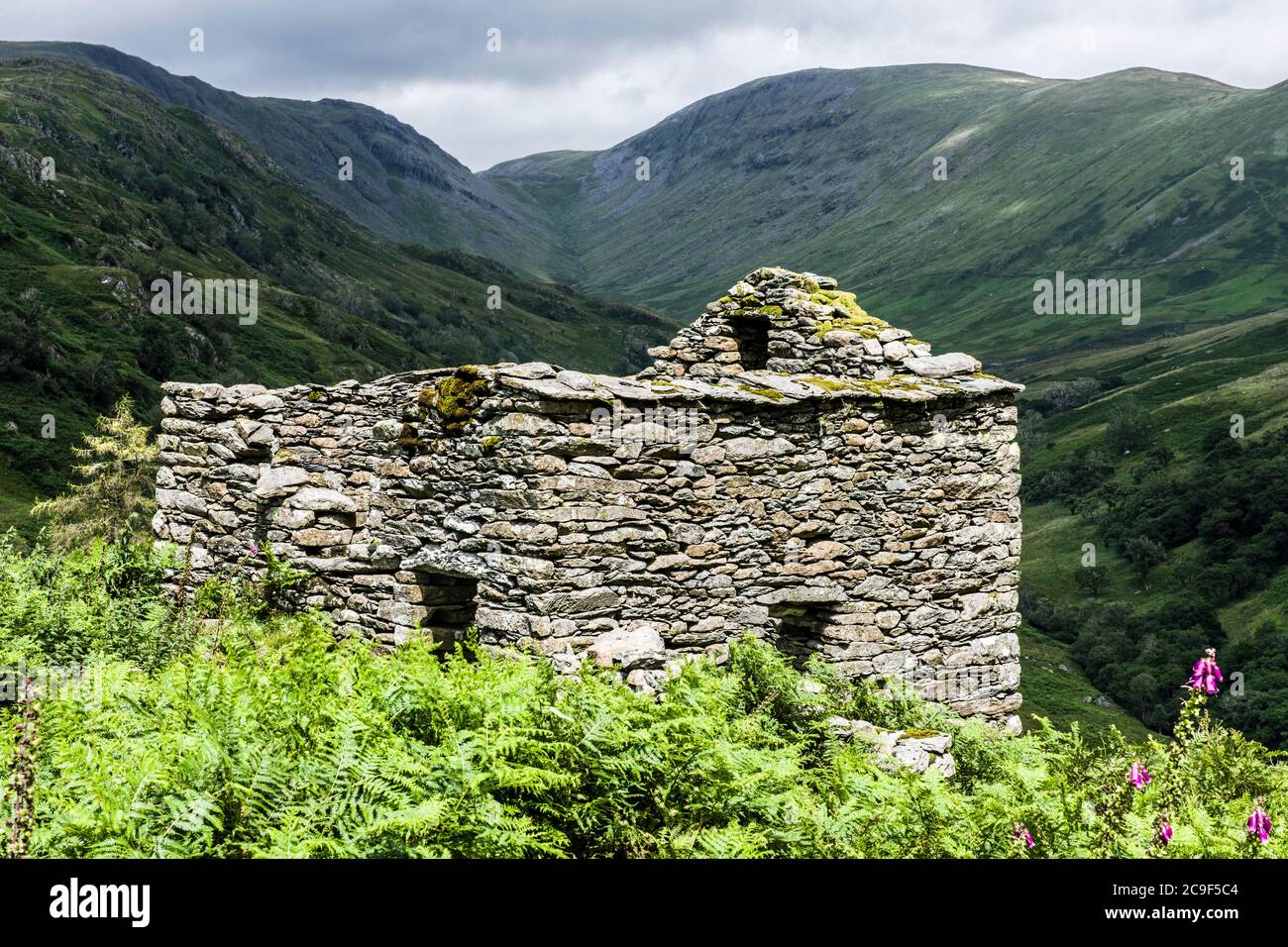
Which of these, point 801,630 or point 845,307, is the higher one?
point 845,307

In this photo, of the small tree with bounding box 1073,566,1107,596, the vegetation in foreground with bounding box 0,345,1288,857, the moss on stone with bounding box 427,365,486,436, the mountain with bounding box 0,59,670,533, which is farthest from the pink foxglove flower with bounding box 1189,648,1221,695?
the small tree with bounding box 1073,566,1107,596

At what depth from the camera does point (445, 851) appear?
4.61 metres

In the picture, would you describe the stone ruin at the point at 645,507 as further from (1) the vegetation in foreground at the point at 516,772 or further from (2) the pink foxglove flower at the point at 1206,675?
(2) the pink foxglove flower at the point at 1206,675

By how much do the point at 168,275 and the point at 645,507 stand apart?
215ft

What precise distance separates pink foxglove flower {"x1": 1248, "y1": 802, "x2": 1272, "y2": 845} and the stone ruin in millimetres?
4607

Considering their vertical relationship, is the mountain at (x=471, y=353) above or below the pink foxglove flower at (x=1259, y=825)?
above

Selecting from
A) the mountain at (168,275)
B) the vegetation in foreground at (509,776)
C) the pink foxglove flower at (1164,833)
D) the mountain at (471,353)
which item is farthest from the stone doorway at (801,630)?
the mountain at (471,353)

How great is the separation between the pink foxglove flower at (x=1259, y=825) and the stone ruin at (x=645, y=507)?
15.1 ft

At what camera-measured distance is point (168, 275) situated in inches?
2552

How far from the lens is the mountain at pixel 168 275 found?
41.1 m

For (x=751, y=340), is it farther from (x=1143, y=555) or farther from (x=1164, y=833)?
(x=1143, y=555)

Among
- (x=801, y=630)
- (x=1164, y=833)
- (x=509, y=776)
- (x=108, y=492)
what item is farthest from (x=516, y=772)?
(x=108, y=492)
